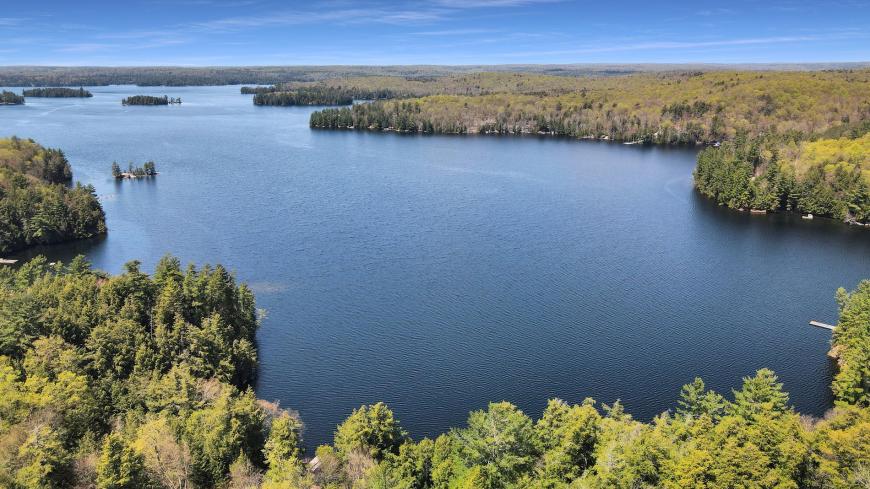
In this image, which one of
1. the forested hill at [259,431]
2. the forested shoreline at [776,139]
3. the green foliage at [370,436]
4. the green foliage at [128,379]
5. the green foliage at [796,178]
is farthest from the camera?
the forested shoreline at [776,139]

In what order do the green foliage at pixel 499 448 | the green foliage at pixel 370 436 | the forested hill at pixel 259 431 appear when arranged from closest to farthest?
the forested hill at pixel 259 431 < the green foliage at pixel 499 448 < the green foliage at pixel 370 436

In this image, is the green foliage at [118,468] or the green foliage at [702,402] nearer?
the green foliage at [118,468]

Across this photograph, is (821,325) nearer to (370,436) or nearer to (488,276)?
(488,276)

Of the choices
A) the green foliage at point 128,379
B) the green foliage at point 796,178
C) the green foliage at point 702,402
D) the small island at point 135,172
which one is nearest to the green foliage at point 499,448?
the green foliage at point 128,379

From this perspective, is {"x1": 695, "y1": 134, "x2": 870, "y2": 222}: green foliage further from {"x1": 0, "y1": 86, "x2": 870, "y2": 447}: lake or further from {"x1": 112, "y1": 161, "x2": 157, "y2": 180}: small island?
{"x1": 112, "y1": 161, "x2": 157, "y2": 180}: small island

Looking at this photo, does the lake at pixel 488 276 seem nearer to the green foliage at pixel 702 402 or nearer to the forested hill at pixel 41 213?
the forested hill at pixel 41 213

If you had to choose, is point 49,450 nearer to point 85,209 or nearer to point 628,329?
point 628,329
